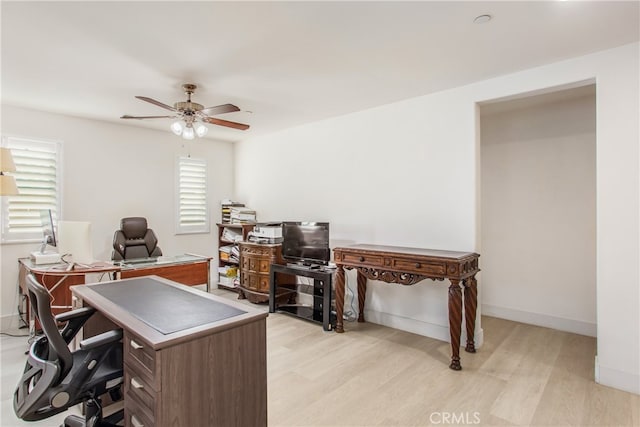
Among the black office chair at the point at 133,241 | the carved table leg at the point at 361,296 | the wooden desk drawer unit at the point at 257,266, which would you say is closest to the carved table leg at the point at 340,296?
the carved table leg at the point at 361,296

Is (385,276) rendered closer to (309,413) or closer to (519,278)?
(309,413)

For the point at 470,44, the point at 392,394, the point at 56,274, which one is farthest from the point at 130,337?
the point at 470,44

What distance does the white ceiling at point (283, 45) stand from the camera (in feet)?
6.68

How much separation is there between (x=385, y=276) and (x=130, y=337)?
7.48 ft

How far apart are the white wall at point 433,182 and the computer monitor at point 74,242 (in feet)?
8.49

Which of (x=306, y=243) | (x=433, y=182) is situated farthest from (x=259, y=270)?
(x=433, y=182)

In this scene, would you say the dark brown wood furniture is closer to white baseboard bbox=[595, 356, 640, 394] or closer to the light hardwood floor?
the light hardwood floor

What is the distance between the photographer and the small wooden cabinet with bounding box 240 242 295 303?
452cm

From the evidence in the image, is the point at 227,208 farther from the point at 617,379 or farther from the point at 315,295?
the point at 617,379

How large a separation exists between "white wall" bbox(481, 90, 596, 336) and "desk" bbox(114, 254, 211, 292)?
3588mm

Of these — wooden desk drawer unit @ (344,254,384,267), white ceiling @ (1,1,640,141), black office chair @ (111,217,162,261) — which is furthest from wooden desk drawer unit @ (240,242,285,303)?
white ceiling @ (1,1,640,141)

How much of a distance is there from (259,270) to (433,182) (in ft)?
8.58

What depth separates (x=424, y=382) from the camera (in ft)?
8.39

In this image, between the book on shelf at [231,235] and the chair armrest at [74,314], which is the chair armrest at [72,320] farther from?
the book on shelf at [231,235]
